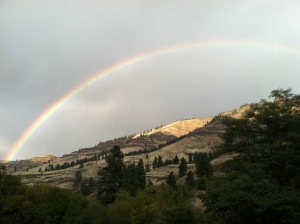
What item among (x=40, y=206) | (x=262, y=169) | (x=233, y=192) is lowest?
(x=233, y=192)

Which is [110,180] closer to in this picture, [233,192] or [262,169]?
[262,169]

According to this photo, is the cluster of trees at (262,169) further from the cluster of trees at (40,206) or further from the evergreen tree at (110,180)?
the evergreen tree at (110,180)

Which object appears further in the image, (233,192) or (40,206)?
(40,206)

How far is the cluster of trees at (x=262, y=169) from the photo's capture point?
3000 centimetres

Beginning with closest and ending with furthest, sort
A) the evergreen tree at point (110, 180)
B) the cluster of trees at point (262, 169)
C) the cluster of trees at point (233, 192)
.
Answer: the cluster of trees at point (262, 169) < the cluster of trees at point (233, 192) < the evergreen tree at point (110, 180)

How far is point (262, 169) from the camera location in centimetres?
3906

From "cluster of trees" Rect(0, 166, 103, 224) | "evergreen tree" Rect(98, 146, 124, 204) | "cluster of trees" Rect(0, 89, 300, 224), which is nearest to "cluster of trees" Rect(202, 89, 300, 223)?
"cluster of trees" Rect(0, 89, 300, 224)

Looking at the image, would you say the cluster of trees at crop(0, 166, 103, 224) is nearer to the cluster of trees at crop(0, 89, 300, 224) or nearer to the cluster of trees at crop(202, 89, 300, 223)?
the cluster of trees at crop(0, 89, 300, 224)

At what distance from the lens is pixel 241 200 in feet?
101

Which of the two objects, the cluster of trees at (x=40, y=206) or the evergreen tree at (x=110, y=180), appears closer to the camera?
the cluster of trees at (x=40, y=206)

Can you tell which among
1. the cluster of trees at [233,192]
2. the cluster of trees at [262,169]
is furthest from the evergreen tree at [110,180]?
the cluster of trees at [262,169]

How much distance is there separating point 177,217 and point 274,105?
2088 cm

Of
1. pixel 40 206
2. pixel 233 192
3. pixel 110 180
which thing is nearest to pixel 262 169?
pixel 233 192

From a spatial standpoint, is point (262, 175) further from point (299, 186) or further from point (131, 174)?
point (131, 174)
